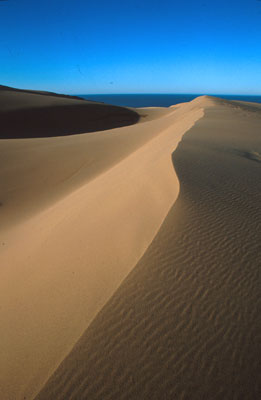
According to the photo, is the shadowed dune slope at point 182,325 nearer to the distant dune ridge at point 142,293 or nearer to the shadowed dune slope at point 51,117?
the distant dune ridge at point 142,293

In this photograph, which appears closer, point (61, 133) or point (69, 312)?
point (69, 312)

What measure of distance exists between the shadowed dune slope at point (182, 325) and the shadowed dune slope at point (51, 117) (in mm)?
20865

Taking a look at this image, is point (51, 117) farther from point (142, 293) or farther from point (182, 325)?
point (182, 325)

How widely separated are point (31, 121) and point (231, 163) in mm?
22582

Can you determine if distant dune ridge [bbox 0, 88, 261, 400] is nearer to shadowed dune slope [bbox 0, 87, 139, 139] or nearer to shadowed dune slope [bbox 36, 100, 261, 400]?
shadowed dune slope [bbox 36, 100, 261, 400]

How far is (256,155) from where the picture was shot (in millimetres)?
6398

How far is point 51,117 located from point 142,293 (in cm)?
2571

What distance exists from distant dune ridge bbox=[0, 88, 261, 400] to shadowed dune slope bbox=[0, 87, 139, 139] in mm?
19419

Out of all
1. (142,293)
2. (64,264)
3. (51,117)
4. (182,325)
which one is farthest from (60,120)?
(182,325)

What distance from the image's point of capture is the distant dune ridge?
1.56m

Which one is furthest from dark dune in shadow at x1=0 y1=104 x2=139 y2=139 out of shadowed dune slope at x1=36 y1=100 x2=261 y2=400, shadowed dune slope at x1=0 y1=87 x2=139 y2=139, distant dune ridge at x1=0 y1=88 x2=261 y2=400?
shadowed dune slope at x1=36 y1=100 x2=261 y2=400

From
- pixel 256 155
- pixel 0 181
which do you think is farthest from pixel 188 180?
pixel 0 181

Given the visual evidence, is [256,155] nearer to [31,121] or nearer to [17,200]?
[17,200]

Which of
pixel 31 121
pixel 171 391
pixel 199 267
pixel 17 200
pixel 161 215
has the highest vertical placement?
pixel 31 121
